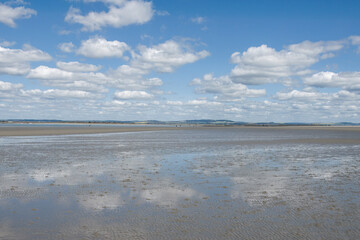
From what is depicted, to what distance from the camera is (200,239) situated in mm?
7484

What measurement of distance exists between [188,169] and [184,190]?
214 inches

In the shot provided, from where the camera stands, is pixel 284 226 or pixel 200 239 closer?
pixel 200 239

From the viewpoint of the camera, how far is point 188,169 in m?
18.1

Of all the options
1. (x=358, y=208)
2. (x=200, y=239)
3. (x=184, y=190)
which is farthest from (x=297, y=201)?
(x=200, y=239)

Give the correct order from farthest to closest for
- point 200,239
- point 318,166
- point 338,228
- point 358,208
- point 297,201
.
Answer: point 318,166 → point 297,201 → point 358,208 → point 338,228 → point 200,239

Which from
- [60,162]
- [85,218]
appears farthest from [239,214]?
[60,162]

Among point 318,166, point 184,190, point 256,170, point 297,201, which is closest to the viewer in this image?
point 297,201

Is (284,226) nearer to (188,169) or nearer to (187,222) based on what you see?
(187,222)

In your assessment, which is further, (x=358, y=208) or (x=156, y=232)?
(x=358, y=208)

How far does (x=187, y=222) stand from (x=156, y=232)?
3.65ft

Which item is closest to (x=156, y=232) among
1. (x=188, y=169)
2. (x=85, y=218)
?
(x=85, y=218)

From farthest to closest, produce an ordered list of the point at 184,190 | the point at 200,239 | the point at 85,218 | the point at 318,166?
1. the point at 318,166
2. the point at 184,190
3. the point at 85,218
4. the point at 200,239

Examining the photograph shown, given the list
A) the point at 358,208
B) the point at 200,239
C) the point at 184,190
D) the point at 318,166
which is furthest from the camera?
the point at 318,166

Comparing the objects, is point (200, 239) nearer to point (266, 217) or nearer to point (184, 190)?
point (266, 217)
